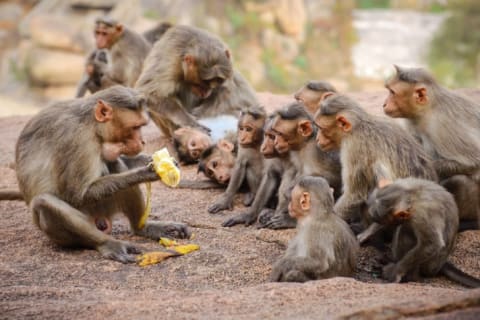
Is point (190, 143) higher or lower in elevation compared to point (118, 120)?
lower

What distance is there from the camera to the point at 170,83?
9938 millimetres

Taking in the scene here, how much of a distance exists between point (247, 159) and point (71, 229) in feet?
7.88

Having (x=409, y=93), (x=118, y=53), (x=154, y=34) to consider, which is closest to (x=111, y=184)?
(x=409, y=93)

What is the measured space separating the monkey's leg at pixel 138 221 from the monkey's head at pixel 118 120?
0.46 meters

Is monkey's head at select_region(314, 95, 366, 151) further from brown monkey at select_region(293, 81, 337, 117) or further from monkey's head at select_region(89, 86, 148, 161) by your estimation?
monkey's head at select_region(89, 86, 148, 161)

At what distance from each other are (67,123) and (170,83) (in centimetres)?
332

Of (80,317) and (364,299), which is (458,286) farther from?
(80,317)

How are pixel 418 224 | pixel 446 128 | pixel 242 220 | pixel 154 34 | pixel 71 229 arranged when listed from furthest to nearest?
1. pixel 154 34
2. pixel 242 220
3. pixel 446 128
4. pixel 71 229
5. pixel 418 224

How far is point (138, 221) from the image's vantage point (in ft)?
24.1

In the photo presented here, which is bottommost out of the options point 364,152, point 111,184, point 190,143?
point 190,143

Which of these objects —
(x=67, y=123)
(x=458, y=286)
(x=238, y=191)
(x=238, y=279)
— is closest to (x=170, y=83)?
(x=238, y=191)

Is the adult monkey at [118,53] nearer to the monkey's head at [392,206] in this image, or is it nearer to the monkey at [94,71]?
the monkey at [94,71]

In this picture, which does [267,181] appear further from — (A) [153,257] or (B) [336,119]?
(A) [153,257]

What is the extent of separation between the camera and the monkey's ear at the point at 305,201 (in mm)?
6078
